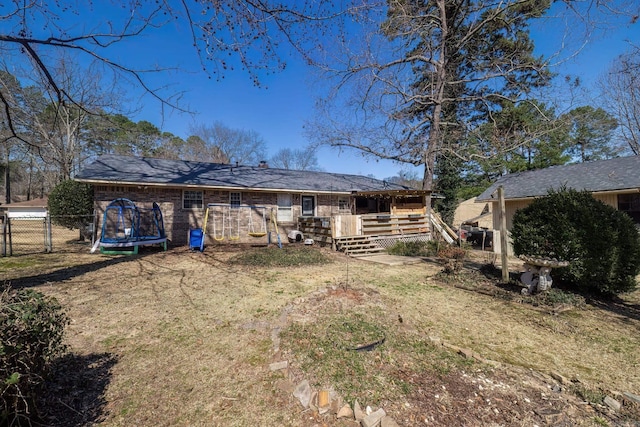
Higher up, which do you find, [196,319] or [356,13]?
[356,13]

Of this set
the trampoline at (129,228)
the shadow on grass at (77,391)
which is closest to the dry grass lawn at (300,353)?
the shadow on grass at (77,391)

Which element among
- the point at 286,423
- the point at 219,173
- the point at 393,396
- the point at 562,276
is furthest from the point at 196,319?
the point at 219,173

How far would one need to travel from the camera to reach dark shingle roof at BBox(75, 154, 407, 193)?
11.5 metres

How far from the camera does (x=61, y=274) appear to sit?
22.6ft

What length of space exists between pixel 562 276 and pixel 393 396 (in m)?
5.48

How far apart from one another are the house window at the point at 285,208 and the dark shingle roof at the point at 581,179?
9.95 metres

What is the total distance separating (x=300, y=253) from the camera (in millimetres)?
10039

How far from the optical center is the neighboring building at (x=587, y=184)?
10609 millimetres

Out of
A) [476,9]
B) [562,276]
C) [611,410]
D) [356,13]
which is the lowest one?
[611,410]

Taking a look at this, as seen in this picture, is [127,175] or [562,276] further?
[127,175]

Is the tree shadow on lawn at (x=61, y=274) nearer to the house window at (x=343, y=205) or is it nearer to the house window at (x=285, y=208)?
the house window at (x=285, y=208)

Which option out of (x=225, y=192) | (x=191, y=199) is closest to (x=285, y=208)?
(x=225, y=192)

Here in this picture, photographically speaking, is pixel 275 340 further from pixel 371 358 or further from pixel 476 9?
pixel 476 9

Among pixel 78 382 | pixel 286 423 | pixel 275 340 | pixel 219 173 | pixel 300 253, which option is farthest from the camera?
pixel 219 173
